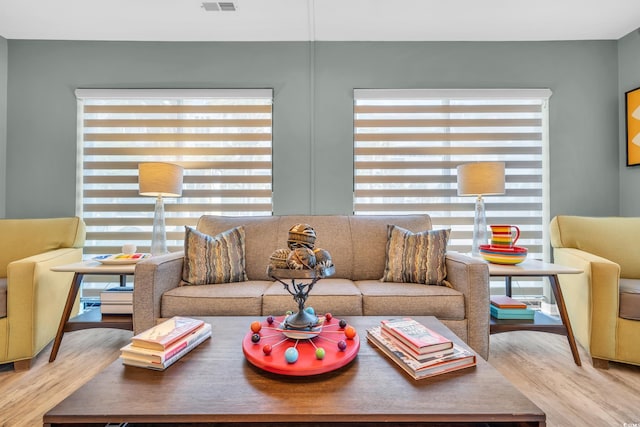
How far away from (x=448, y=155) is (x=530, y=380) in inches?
70.1

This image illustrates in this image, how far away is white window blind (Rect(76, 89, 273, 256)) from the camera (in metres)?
2.70

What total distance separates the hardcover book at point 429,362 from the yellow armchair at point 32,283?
78.5 inches

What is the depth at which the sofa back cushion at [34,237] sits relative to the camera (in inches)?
84.7

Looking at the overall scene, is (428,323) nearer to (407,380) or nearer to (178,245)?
(407,380)

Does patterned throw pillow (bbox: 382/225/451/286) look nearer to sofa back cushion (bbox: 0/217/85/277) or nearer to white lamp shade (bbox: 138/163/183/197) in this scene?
white lamp shade (bbox: 138/163/183/197)

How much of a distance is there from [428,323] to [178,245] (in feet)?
7.25

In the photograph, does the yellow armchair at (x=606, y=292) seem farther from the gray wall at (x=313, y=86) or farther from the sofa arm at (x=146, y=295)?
the sofa arm at (x=146, y=295)

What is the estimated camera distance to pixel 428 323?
1.34 meters

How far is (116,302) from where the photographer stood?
198cm

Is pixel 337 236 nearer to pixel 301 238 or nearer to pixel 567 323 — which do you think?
pixel 301 238
